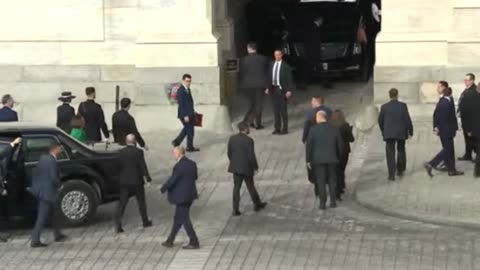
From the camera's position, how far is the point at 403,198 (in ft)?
57.3

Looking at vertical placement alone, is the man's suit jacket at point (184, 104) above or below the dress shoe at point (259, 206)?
above

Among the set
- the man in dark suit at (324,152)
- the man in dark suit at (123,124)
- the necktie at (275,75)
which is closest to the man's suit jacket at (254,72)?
the necktie at (275,75)

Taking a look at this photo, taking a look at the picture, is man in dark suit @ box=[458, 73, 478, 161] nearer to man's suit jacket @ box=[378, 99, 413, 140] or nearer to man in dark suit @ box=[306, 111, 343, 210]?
man's suit jacket @ box=[378, 99, 413, 140]

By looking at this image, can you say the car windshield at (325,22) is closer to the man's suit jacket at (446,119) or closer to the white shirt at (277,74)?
the white shirt at (277,74)

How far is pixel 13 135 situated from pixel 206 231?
9.86 feet

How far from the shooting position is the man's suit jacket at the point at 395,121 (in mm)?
18250

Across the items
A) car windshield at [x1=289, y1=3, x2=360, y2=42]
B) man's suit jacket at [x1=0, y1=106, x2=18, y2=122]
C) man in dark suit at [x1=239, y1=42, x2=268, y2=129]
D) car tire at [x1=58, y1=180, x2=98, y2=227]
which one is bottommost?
car tire at [x1=58, y1=180, x2=98, y2=227]

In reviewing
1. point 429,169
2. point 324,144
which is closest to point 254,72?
point 429,169

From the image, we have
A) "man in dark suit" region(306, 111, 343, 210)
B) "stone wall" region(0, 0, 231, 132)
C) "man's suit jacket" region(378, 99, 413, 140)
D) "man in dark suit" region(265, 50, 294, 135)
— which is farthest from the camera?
"stone wall" region(0, 0, 231, 132)

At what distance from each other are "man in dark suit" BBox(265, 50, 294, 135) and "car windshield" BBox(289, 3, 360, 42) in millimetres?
4493

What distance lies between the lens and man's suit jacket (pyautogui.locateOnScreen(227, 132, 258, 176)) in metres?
16.6

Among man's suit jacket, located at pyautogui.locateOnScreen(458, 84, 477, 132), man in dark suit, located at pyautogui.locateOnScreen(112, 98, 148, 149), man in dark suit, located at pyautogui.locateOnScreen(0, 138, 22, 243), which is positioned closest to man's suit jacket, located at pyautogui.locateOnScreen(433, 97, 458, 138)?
man's suit jacket, located at pyautogui.locateOnScreen(458, 84, 477, 132)

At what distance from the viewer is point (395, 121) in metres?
18.3

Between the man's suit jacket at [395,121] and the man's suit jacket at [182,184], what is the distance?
4539 mm
